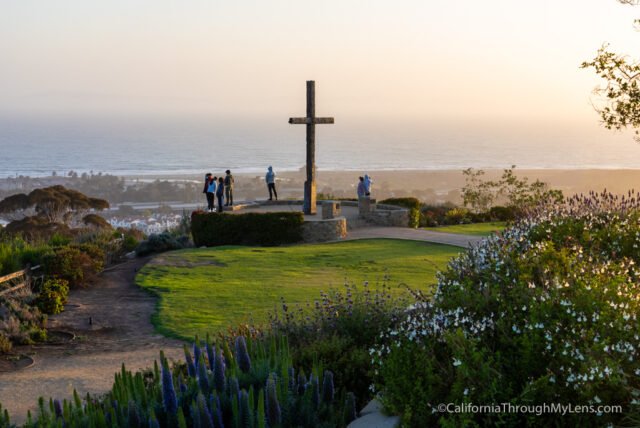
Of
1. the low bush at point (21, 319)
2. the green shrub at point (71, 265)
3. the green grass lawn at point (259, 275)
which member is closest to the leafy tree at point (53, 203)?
the green grass lawn at point (259, 275)

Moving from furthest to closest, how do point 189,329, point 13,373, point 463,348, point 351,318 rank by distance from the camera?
1. point 189,329
2. point 13,373
3. point 351,318
4. point 463,348

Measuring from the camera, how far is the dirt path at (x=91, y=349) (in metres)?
10.1

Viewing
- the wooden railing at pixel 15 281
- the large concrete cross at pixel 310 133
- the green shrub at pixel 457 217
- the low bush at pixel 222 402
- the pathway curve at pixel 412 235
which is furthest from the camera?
the green shrub at pixel 457 217

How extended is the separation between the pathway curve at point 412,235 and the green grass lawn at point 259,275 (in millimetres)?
688

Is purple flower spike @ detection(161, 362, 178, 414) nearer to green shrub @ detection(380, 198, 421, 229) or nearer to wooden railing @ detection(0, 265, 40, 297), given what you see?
wooden railing @ detection(0, 265, 40, 297)

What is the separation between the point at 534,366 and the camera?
231 inches

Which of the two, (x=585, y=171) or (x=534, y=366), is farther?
(x=585, y=171)

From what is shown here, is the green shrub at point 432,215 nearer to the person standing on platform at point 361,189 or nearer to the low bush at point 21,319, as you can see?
the person standing on platform at point 361,189

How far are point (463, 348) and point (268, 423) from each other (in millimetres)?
1641

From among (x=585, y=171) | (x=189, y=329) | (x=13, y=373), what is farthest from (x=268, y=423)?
(x=585, y=171)

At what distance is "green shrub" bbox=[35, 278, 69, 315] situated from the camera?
14.5 meters

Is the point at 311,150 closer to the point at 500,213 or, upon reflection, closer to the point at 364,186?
the point at 364,186

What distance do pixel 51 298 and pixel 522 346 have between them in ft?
35.6

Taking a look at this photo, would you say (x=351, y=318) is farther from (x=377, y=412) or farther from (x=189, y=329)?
(x=189, y=329)
